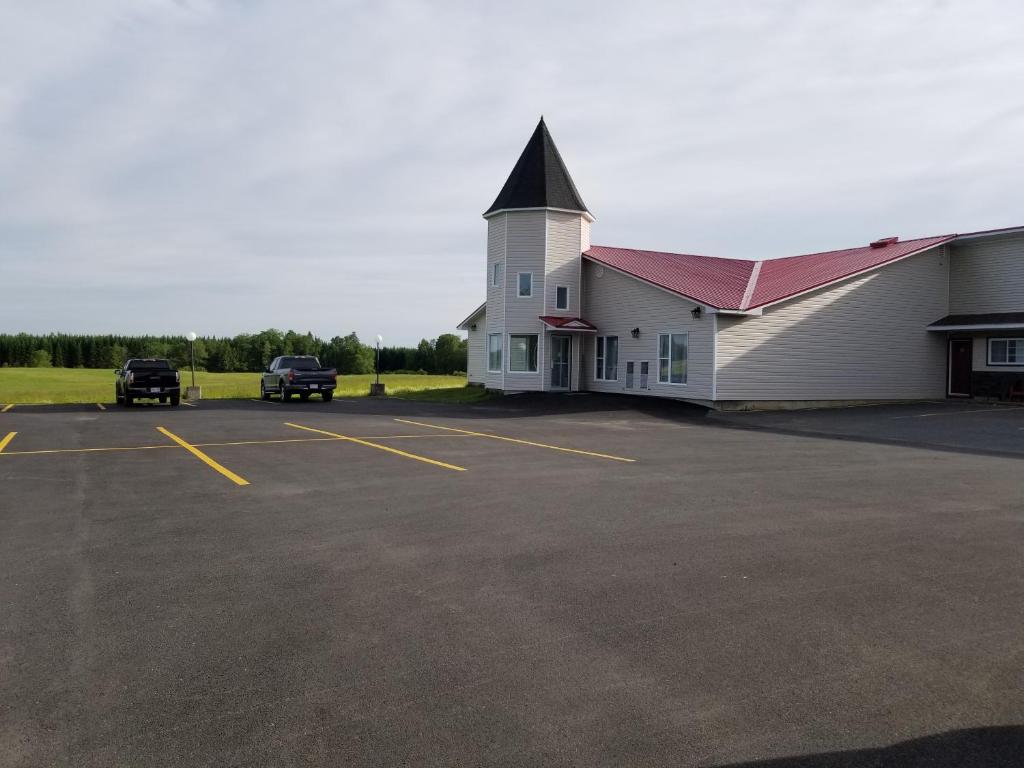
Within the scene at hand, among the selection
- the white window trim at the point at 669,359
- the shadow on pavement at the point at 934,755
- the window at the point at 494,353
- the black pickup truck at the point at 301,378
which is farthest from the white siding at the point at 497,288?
the shadow on pavement at the point at 934,755

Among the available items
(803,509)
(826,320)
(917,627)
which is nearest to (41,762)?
(917,627)

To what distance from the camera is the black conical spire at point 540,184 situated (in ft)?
104

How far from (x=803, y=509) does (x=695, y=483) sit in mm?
2034

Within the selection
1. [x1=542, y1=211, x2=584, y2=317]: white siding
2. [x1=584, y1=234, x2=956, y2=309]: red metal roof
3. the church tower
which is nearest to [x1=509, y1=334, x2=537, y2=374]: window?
the church tower

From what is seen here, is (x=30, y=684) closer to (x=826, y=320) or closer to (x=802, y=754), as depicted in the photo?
(x=802, y=754)

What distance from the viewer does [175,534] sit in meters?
7.43

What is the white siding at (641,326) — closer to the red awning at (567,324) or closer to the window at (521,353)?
the red awning at (567,324)

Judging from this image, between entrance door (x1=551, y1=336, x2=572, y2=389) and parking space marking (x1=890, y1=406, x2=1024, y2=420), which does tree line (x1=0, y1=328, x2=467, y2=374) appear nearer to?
entrance door (x1=551, y1=336, x2=572, y2=389)

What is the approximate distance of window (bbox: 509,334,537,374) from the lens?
3194cm

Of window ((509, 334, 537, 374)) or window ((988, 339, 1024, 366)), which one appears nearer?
window ((988, 339, 1024, 366))

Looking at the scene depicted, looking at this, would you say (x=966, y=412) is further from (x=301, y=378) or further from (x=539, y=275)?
(x=301, y=378)

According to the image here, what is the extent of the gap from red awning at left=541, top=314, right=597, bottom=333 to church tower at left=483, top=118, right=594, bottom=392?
0.06 m

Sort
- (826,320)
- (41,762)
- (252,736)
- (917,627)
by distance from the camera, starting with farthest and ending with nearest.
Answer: (826,320), (917,627), (252,736), (41,762)

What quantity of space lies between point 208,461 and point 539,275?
2066cm
